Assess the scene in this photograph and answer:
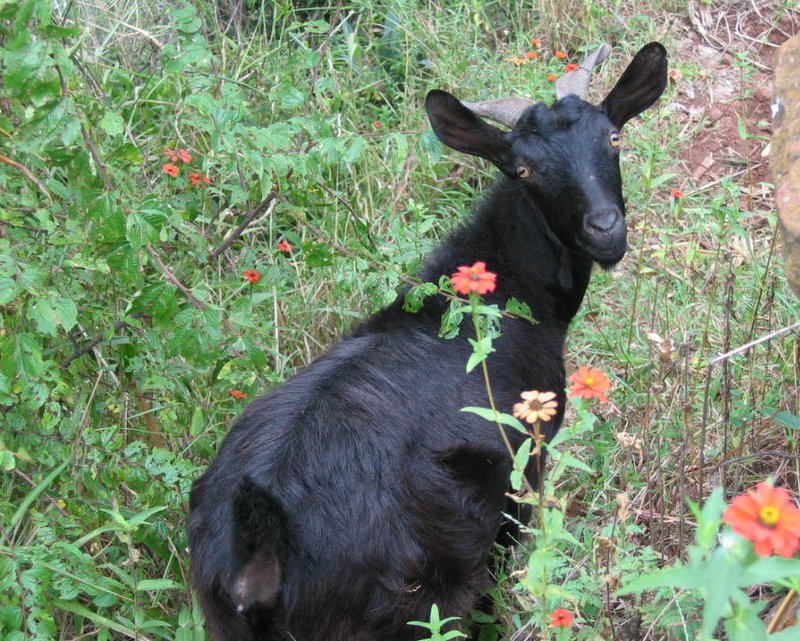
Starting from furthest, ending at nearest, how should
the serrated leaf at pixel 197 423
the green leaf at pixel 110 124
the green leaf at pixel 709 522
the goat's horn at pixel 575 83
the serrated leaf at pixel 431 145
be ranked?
the goat's horn at pixel 575 83
the serrated leaf at pixel 197 423
the serrated leaf at pixel 431 145
the green leaf at pixel 110 124
the green leaf at pixel 709 522

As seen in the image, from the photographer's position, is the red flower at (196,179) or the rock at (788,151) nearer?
the rock at (788,151)

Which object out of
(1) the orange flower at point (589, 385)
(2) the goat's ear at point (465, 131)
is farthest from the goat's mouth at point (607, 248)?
(1) the orange flower at point (589, 385)

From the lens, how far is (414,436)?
3641mm

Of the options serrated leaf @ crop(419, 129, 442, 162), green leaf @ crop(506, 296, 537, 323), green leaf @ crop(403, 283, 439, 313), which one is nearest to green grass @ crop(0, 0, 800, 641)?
serrated leaf @ crop(419, 129, 442, 162)

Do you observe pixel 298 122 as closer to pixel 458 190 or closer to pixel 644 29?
pixel 458 190

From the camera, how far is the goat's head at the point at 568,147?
4.35 m

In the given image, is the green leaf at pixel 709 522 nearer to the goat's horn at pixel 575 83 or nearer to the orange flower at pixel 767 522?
the orange flower at pixel 767 522

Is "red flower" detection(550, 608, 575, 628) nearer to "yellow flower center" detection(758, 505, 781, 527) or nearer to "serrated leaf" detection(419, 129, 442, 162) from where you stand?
"yellow flower center" detection(758, 505, 781, 527)

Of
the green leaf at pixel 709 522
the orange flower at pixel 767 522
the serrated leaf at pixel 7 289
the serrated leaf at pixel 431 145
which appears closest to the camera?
the orange flower at pixel 767 522

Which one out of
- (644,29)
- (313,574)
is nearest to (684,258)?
(644,29)

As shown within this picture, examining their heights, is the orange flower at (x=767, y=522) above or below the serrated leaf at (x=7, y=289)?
above

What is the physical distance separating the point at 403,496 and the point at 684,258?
10.9ft

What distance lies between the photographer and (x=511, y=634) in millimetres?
3926

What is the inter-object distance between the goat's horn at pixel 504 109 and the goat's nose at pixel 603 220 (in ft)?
2.76
